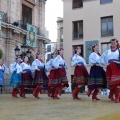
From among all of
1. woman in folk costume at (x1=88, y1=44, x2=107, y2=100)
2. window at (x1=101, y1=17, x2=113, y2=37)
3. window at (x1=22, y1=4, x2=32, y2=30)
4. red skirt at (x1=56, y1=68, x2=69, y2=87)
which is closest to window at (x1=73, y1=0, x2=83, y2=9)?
window at (x1=101, y1=17, x2=113, y2=37)

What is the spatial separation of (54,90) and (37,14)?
42.0ft

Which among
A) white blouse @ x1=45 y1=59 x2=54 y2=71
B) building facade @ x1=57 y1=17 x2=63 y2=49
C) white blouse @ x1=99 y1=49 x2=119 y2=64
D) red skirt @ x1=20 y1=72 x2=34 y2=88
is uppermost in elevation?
building facade @ x1=57 y1=17 x2=63 y2=49

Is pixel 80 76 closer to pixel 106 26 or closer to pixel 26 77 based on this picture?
pixel 26 77

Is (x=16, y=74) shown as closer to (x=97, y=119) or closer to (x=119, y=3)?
(x=97, y=119)

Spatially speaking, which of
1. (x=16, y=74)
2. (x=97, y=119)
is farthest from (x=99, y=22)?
(x=97, y=119)

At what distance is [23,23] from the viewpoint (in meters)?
18.5

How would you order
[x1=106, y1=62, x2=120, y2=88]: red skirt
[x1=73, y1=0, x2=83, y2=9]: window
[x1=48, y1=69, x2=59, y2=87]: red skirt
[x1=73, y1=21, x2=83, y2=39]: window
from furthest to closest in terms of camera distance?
[x1=73, y1=0, x2=83, y2=9]: window
[x1=73, y1=21, x2=83, y2=39]: window
[x1=48, y1=69, x2=59, y2=87]: red skirt
[x1=106, y1=62, x2=120, y2=88]: red skirt

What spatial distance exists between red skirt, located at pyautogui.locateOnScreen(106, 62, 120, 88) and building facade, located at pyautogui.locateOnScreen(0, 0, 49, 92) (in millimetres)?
10535

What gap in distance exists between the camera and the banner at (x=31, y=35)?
17848 millimetres

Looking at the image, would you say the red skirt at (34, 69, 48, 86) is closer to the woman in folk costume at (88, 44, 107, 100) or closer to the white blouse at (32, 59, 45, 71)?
the white blouse at (32, 59, 45, 71)

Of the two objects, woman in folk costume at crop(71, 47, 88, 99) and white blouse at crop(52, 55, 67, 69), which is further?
white blouse at crop(52, 55, 67, 69)

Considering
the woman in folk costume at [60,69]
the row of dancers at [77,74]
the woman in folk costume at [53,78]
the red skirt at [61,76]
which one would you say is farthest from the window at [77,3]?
the red skirt at [61,76]

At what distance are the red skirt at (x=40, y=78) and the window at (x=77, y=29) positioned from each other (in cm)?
1445

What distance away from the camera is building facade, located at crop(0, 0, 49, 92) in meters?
16.7
